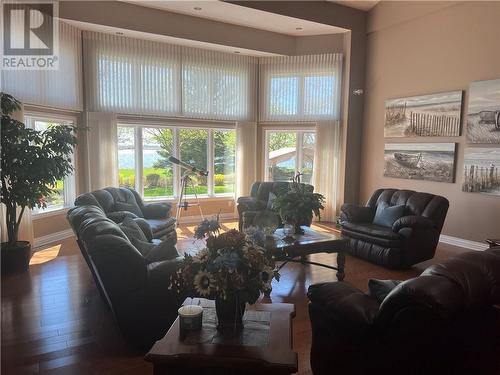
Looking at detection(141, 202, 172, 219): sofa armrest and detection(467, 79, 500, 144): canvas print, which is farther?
detection(141, 202, 172, 219): sofa armrest

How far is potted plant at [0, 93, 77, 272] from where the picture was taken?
13.6 feet

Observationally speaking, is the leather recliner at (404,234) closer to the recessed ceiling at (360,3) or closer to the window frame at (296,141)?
the window frame at (296,141)

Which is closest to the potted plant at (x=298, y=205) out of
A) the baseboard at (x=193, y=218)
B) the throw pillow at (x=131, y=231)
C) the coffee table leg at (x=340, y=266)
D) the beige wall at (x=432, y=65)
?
the coffee table leg at (x=340, y=266)

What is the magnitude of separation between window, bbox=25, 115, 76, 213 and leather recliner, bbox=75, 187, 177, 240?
114 cm

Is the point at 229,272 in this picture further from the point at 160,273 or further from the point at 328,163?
the point at 328,163

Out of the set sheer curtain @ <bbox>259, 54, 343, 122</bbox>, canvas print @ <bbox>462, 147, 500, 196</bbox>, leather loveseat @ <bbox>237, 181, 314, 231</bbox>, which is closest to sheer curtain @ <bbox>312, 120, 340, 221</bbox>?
sheer curtain @ <bbox>259, 54, 343, 122</bbox>

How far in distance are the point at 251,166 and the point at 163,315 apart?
543 cm

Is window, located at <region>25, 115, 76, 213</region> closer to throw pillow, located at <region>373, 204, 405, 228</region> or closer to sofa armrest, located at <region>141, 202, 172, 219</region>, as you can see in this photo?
sofa armrest, located at <region>141, 202, 172, 219</region>

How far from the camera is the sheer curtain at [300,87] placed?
743 cm

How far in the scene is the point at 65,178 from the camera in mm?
6133

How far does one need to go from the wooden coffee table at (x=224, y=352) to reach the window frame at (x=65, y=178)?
4.69 meters

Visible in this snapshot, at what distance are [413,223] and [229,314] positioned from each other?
131 inches

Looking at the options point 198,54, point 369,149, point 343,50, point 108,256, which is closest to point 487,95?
point 369,149

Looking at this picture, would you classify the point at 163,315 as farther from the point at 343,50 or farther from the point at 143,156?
the point at 343,50
